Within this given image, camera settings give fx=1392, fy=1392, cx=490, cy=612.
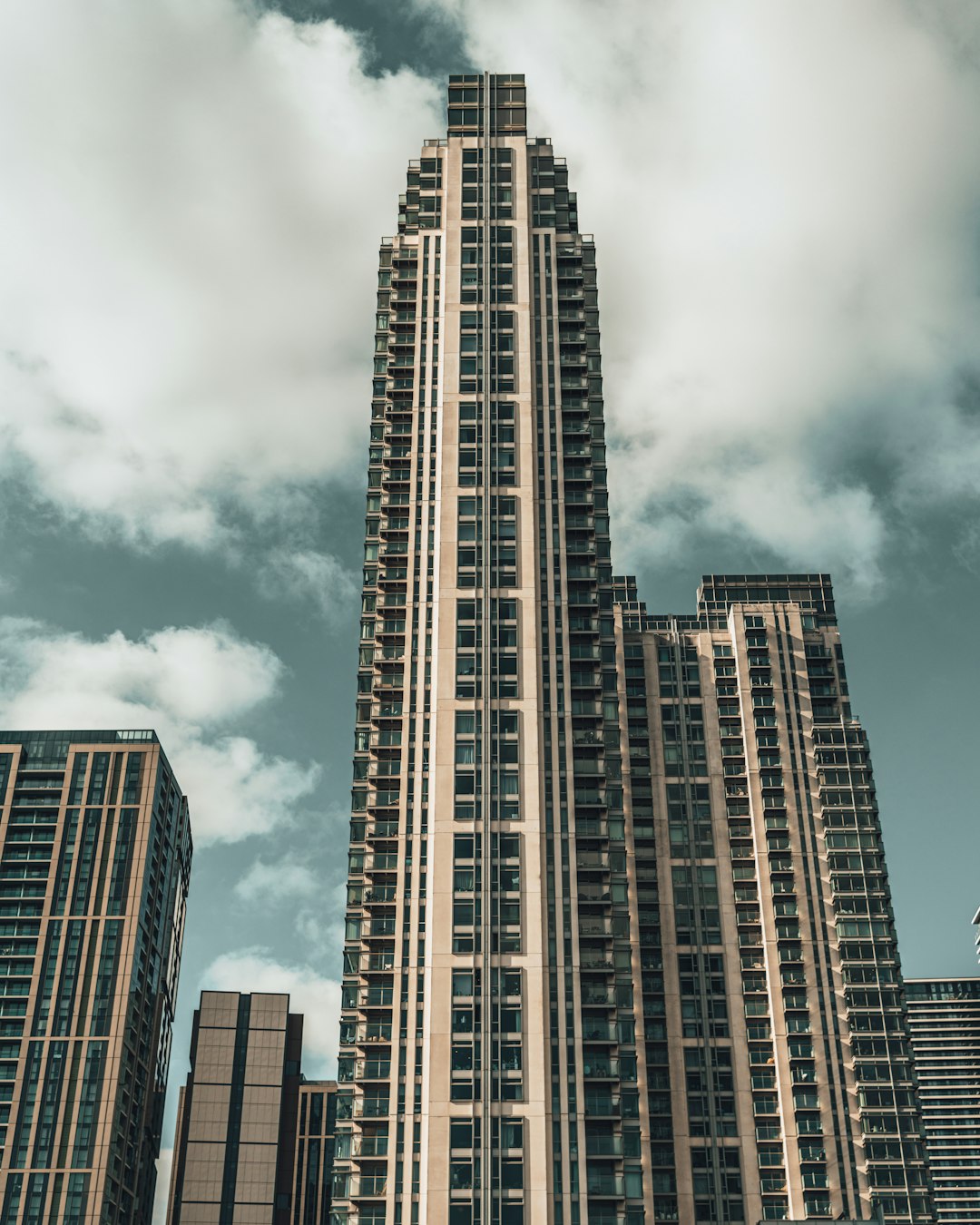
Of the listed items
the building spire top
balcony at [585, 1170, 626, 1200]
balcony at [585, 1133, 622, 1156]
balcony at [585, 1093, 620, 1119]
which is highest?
the building spire top

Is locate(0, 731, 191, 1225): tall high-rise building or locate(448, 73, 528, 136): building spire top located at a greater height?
locate(448, 73, 528, 136): building spire top

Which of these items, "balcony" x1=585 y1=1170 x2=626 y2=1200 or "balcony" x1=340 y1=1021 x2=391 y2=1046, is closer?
"balcony" x1=585 y1=1170 x2=626 y2=1200

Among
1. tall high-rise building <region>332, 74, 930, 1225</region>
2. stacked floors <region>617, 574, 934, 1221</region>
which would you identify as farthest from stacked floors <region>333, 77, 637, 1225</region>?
stacked floors <region>617, 574, 934, 1221</region>

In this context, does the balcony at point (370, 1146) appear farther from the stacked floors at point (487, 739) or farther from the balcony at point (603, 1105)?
the balcony at point (603, 1105)

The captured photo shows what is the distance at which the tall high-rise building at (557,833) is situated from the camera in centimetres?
10956

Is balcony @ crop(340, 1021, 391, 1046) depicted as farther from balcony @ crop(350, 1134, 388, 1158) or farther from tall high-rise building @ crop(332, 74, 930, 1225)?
balcony @ crop(350, 1134, 388, 1158)

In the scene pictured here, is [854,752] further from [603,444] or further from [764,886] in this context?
[603,444]

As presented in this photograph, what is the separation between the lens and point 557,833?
391ft

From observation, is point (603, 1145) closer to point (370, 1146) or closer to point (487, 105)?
point (370, 1146)

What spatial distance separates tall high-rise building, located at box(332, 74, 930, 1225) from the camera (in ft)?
359

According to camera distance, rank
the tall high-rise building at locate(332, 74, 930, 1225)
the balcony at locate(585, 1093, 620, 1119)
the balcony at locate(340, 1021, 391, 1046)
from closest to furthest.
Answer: the balcony at locate(585, 1093, 620, 1119) → the tall high-rise building at locate(332, 74, 930, 1225) → the balcony at locate(340, 1021, 391, 1046)

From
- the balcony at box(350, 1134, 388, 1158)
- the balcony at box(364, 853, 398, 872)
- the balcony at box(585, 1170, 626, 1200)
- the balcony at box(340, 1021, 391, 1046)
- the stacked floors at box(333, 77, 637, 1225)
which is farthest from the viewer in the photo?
the balcony at box(364, 853, 398, 872)

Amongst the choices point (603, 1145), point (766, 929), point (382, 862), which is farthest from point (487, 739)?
point (766, 929)

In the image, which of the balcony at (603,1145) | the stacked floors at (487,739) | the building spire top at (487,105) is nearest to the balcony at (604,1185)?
the stacked floors at (487,739)
